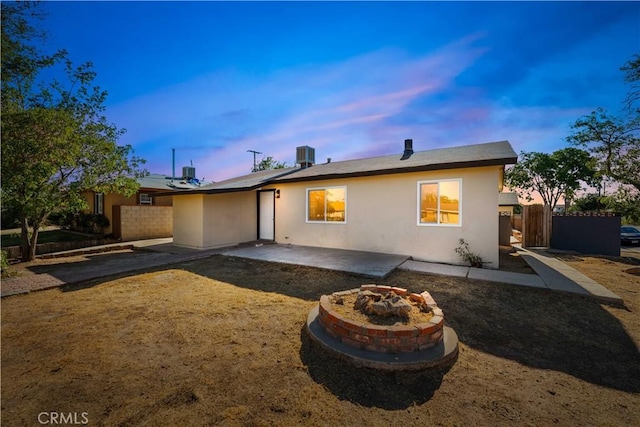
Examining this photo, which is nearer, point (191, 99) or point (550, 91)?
point (550, 91)

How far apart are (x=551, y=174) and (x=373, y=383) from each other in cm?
2666

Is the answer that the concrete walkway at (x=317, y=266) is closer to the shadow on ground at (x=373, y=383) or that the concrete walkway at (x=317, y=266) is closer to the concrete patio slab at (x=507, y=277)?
the concrete patio slab at (x=507, y=277)

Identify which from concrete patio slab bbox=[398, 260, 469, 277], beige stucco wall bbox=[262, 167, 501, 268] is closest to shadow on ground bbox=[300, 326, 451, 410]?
concrete patio slab bbox=[398, 260, 469, 277]

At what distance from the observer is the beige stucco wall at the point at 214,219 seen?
9734mm

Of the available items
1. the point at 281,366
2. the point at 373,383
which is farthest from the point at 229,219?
the point at 373,383

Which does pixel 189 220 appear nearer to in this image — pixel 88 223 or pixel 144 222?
pixel 144 222

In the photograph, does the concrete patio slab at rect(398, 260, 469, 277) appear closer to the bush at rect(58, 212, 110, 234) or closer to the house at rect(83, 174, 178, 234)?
the house at rect(83, 174, 178, 234)

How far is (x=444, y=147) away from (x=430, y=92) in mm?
2307

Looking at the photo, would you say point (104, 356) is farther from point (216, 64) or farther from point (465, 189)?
point (216, 64)

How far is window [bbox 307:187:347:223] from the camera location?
8891 millimetres

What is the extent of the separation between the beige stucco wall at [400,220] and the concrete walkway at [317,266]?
453mm

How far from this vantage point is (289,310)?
400 cm

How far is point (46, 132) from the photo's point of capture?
7043mm

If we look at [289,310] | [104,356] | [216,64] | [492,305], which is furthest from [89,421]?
[216,64]
